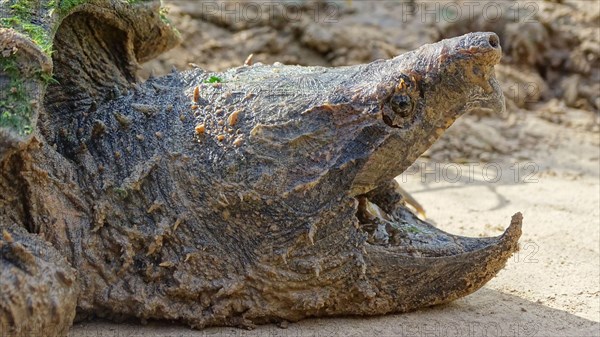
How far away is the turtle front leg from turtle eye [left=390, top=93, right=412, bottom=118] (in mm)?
1266

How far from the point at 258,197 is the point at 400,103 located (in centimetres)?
60

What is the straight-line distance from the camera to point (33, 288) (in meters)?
2.64

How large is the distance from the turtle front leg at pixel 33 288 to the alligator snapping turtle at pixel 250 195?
17mm

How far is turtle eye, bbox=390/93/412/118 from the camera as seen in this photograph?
9.55 ft

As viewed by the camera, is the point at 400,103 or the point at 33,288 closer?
the point at 33,288

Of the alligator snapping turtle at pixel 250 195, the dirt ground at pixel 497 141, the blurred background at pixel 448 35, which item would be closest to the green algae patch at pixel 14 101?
the alligator snapping turtle at pixel 250 195

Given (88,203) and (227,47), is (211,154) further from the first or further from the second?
(227,47)

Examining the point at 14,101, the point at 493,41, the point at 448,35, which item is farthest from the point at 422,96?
the point at 448,35

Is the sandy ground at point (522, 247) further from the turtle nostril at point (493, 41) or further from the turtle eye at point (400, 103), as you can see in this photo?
the turtle nostril at point (493, 41)

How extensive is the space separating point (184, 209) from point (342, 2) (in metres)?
4.77

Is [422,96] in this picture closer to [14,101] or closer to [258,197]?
[258,197]

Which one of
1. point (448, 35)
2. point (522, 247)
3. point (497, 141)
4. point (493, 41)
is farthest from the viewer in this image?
point (448, 35)

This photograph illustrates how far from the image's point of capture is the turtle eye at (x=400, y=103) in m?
2.91

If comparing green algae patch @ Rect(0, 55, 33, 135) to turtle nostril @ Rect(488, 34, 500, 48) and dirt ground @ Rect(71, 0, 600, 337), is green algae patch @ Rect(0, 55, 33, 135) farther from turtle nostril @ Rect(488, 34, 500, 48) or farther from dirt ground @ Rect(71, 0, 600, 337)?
turtle nostril @ Rect(488, 34, 500, 48)
